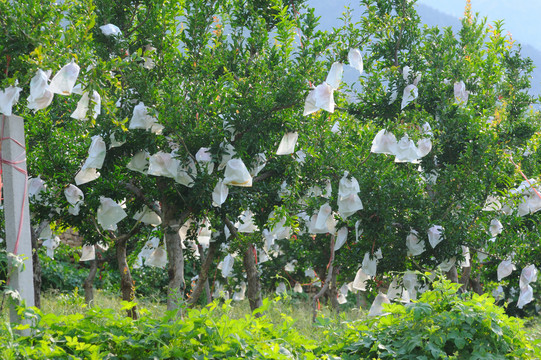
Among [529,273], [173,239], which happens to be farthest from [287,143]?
[529,273]

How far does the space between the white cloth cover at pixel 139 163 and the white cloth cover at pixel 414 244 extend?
271cm

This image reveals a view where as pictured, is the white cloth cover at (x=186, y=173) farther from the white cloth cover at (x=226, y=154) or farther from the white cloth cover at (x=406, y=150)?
the white cloth cover at (x=406, y=150)

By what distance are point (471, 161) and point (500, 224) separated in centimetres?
75

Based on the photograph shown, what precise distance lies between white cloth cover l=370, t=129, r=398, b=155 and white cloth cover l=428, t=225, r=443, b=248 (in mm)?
961

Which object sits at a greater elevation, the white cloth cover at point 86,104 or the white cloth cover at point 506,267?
the white cloth cover at point 86,104

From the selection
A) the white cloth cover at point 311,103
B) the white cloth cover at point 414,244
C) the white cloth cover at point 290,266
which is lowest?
the white cloth cover at point 290,266

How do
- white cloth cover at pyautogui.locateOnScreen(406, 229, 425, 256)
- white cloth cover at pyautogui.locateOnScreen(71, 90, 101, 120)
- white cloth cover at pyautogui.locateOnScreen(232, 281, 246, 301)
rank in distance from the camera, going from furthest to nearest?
1. white cloth cover at pyautogui.locateOnScreen(232, 281, 246, 301)
2. white cloth cover at pyautogui.locateOnScreen(406, 229, 425, 256)
3. white cloth cover at pyautogui.locateOnScreen(71, 90, 101, 120)

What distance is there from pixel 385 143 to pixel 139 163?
7.32 ft

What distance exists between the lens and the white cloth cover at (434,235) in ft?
19.2

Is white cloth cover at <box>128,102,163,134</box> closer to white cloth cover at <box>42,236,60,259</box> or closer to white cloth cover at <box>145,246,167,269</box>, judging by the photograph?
white cloth cover at <box>145,246,167,269</box>

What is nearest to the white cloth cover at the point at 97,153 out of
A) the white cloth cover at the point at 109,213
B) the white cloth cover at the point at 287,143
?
the white cloth cover at the point at 109,213

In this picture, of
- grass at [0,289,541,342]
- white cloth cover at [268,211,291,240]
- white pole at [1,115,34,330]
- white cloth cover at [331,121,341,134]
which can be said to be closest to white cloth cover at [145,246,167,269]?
grass at [0,289,541,342]

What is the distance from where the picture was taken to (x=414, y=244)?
→ 5996 mm

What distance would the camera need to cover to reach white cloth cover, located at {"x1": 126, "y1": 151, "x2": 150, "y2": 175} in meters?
5.25
